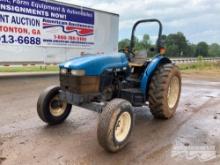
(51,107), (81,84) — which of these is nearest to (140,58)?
(81,84)

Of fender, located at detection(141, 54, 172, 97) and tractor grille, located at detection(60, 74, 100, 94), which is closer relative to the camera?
tractor grille, located at detection(60, 74, 100, 94)

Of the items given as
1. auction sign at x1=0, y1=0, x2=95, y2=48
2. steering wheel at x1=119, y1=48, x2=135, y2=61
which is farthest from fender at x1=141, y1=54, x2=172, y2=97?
auction sign at x1=0, y1=0, x2=95, y2=48

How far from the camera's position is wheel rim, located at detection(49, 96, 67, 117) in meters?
5.59

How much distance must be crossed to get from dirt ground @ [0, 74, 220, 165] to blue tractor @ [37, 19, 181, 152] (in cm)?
27

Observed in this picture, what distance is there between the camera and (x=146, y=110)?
6930 millimetres

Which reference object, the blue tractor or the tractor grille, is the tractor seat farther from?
the tractor grille

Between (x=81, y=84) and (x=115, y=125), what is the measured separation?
964 millimetres

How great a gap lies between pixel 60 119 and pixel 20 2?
26.6ft

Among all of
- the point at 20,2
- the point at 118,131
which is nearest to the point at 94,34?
the point at 20,2

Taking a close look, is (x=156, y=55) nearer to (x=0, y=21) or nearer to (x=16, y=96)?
(x=16, y=96)

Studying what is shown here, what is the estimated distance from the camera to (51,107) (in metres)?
5.59

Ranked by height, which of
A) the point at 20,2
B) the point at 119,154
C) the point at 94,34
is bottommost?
the point at 119,154

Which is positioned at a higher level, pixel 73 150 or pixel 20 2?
pixel 20 2

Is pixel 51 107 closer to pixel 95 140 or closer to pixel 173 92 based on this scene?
pixel 95 140
